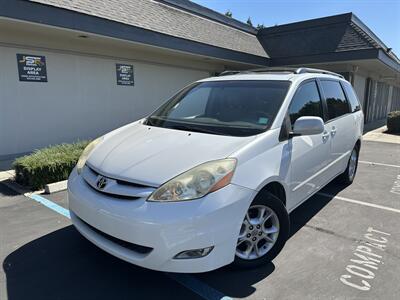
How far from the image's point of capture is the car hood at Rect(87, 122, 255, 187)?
2.44 metres

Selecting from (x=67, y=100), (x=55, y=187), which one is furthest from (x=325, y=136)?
(x=67, y=100)

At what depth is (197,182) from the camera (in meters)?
2.34

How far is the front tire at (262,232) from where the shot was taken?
2.69m

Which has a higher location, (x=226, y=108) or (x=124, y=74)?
(x=124, y=74)

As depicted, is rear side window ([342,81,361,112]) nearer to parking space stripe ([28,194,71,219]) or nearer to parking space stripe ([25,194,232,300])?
parking space stripe ([25,194,232,300])

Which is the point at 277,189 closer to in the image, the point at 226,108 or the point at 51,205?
the point at 226,108

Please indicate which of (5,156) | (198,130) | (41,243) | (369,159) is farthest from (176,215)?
(369,159)

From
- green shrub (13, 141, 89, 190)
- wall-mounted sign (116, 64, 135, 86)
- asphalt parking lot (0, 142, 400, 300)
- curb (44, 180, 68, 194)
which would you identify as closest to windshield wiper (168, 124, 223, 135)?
asphalt parking lot (0, 142, 400, 300)

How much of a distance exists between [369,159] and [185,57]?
22.9 ft

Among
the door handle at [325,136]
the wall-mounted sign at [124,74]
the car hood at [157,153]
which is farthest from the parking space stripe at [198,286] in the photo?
the wall-mounted sign at [124,74]

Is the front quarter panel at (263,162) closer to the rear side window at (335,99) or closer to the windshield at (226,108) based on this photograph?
the windshield at (226,108)

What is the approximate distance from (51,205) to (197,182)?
2877 millimetres

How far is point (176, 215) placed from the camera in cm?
220

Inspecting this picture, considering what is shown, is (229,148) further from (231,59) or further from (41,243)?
(231,59)
